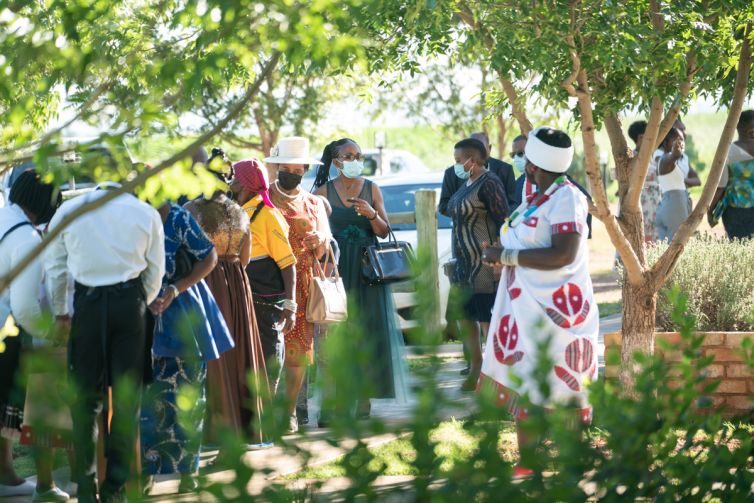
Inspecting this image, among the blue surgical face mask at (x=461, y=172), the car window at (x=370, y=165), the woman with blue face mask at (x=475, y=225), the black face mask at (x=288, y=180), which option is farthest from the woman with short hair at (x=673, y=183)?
the car window at (x=370, y=165)

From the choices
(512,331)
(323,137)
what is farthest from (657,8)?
(323,137)

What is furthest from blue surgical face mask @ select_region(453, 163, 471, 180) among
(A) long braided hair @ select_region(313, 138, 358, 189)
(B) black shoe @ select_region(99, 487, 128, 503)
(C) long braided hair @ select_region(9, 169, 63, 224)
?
(B) black shoe @ select_region(99, 487, 128, 503)

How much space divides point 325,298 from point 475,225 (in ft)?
5.23

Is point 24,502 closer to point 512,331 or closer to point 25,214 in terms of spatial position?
point 25,214

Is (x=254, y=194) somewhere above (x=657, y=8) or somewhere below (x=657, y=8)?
below

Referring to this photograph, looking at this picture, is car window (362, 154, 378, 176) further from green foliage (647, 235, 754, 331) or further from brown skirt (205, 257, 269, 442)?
brown skirt (205, 257, 269, 442)

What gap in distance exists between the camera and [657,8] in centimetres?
700

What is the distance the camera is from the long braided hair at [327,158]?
8688mm

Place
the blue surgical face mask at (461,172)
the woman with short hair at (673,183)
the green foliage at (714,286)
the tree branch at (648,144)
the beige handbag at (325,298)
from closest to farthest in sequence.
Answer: the tree branch at (648,144), the beige handbag at (325,298), the green foliage at (714,286), the blue surgical face mask at (461,172), the woman with short hair at (673,183)

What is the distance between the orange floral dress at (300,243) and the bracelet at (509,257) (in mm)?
2385

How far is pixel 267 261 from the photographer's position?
773 cm

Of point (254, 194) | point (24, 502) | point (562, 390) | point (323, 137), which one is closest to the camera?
point (562, 390)

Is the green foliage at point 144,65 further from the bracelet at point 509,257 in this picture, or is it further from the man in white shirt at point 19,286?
the bracelet at point 509,257

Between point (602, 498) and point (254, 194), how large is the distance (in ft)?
15.9
